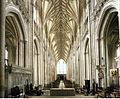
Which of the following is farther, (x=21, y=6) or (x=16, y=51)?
(x=16, y=51)

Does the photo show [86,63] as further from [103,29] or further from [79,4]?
[103,29]

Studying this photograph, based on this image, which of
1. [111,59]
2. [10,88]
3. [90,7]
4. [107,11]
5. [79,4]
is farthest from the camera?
[79,4]

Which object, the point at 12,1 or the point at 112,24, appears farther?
the point at 112,24

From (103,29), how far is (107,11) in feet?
8.19

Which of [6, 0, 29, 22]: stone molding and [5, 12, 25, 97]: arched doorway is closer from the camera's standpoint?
[5, 12, 25, 97]: arched doorway

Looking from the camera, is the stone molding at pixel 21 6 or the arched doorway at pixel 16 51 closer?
the arched doorway at pixel 16 51

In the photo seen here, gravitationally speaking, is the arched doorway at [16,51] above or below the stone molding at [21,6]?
below

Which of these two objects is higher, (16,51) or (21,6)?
(21,6)

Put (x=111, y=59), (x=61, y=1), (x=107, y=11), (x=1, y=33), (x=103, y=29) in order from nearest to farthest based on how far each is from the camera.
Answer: (x=1, y=33) → (x=107, y=11) → (x=103, y=29) → (x=111, y=59) → (x=61, y=1)

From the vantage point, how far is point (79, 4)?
133ft

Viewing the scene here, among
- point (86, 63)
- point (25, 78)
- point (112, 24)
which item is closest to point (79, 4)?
point (86, 63)

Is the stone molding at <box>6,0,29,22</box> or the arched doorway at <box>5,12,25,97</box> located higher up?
the stone molding at <box>6,0,29,22</box>

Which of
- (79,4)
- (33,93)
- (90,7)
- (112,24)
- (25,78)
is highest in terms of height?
(79,4)

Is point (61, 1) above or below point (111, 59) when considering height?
above
